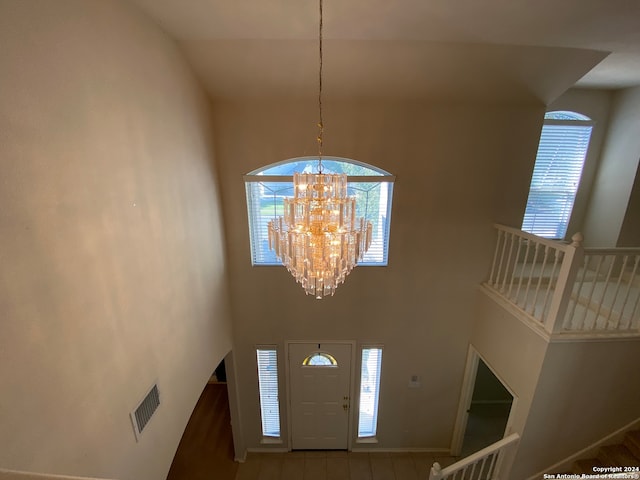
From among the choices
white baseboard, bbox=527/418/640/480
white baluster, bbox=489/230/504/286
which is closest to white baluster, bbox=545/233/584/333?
white baluster, bbox=489/230/504/286

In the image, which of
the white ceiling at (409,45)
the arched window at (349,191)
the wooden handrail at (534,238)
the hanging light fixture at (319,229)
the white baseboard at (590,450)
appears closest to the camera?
the hanging light fixture at (319,229)

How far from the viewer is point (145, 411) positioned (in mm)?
1916

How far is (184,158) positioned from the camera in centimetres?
246

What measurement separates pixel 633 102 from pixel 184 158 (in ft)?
17.3

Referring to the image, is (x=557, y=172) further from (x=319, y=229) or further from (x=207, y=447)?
(x=207, y=447)

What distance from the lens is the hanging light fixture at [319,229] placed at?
Answer: 5.64ft

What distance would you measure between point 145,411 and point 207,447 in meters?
3.48

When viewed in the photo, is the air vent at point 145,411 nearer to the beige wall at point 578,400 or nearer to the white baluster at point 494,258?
the beige wall at point 578,400

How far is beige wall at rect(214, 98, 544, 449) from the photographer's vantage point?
10.1 feet

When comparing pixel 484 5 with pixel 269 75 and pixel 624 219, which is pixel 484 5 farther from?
pixel 624 219

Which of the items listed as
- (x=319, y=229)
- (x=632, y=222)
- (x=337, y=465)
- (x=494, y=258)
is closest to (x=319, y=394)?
(x=337, y=465)

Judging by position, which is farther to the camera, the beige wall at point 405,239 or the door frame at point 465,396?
the door frame at point 465,396

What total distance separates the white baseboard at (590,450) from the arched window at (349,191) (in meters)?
2.74

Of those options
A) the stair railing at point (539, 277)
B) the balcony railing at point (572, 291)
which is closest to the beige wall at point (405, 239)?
the stair railing at point (539, 277)
